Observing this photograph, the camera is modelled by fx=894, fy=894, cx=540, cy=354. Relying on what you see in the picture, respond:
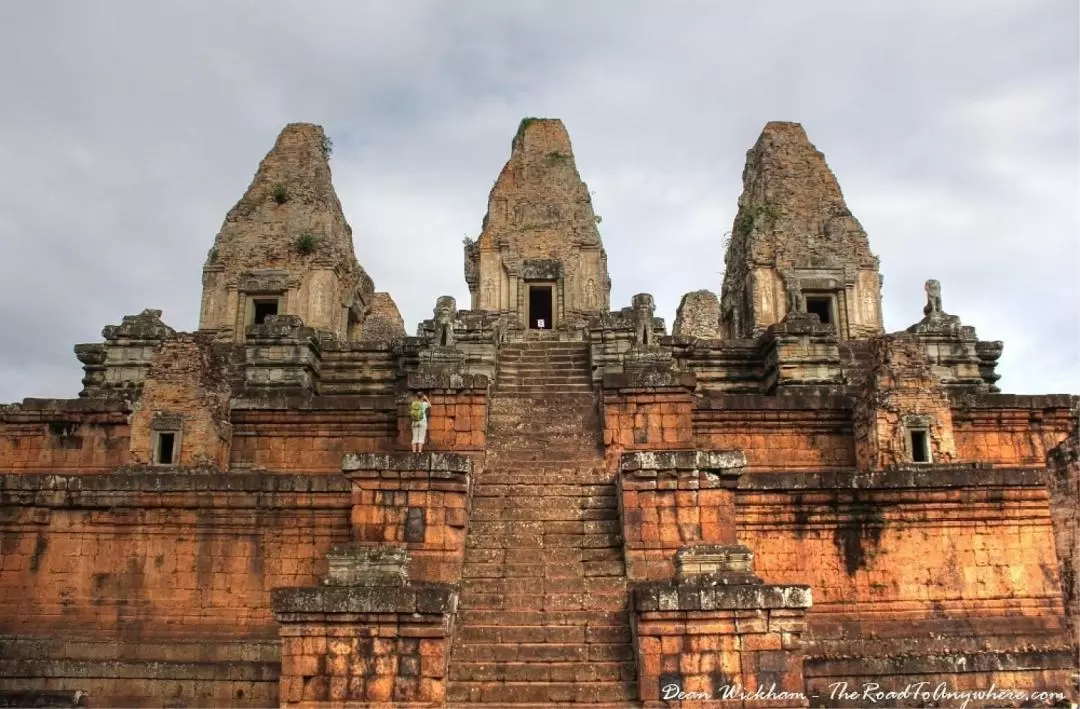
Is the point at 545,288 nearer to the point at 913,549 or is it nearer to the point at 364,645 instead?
the point at 913,549

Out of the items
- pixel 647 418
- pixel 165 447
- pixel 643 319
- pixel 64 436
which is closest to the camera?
pixel 647 418

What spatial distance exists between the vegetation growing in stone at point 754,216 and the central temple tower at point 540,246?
4115 mm

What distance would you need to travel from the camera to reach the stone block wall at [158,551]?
9.94 m

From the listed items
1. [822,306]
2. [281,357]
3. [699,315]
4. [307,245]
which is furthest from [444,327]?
[699,315]

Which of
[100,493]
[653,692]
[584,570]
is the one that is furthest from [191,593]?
[653,692]

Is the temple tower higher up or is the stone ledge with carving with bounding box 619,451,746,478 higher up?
the temple tower

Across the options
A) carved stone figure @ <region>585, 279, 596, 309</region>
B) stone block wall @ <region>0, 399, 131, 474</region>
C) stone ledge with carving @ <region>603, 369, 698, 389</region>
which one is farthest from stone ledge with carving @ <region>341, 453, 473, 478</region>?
carved stone figure @ <region>585, 279, 596, 309</region>

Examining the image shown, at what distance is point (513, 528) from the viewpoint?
29.6 feet

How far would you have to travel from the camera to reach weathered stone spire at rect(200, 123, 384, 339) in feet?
69.4

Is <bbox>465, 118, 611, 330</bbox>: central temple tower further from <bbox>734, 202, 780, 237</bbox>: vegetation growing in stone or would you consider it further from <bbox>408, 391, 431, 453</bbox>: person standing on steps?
<bbox>408, 391, 431, 453</bbox>: person standing on steps

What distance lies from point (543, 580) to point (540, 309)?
1677cm

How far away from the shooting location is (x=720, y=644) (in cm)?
724

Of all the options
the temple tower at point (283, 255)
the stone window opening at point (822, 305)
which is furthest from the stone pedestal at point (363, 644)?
the stone window opening at point (822, 305)

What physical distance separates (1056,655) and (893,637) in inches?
59.7
